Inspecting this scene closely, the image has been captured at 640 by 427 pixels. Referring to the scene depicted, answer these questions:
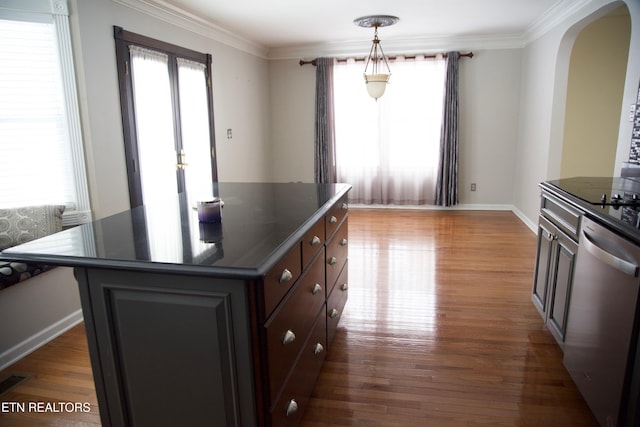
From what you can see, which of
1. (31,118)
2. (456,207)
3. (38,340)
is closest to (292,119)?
(456,207)

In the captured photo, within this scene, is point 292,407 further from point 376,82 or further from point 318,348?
point 376,82

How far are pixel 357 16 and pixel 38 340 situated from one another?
4183 mm

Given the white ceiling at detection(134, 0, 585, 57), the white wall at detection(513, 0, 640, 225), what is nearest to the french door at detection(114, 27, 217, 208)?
the white ceiling at detection(134, 0, 585, 57)

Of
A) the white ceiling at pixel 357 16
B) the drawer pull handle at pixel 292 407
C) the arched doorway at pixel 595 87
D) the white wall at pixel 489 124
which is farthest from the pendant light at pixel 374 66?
the drawer pull handle at pixel 292 407

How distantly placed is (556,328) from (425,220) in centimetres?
349

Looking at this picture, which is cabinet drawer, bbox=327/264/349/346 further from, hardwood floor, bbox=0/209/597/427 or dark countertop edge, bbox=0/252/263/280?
dark countertop edge, bbox=0/252/263/280

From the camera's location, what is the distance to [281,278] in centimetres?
147

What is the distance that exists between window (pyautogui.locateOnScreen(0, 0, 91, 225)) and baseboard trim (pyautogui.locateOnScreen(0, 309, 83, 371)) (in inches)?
27.9

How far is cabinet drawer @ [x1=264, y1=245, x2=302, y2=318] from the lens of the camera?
1.36m

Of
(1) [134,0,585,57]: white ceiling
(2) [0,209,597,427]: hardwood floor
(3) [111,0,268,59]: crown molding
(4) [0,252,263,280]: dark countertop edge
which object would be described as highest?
(1) [134,0,585,57]: white ceiling

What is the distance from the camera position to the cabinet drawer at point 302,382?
153cm

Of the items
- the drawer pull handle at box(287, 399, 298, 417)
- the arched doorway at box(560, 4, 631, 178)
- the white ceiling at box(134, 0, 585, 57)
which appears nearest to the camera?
the drawer pull handle at box(287, 399, 298, 417)

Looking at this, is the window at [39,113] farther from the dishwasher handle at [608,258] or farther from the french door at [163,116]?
the dishwasher handle at [608,258]

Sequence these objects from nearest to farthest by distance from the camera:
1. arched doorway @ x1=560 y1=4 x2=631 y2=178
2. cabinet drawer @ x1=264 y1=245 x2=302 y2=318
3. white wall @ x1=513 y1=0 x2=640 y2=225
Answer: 1. cabinet drawer @ x1=264 y1=245 x2=302 y2=318
2. white wall @ x1=513 y1=0 x2=640 y2=225
3. arched doorway @ x1=560 y1=4 x2=631 y2=178
